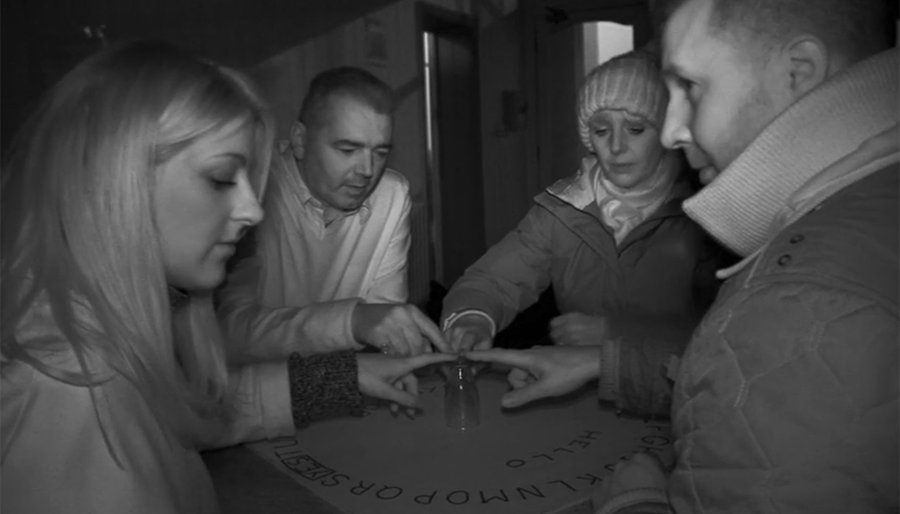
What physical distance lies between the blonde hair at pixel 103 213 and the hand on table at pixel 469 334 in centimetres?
74

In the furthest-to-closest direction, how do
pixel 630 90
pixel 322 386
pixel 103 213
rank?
1. pixel 630 90
2. pixel 322 386
3. pixel 103 213

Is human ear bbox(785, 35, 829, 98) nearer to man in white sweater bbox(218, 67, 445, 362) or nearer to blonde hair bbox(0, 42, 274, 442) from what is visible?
blonde hair bbox(0, 42, 274, 442)

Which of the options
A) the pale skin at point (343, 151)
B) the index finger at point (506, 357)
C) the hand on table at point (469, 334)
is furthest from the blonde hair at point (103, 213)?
the pale skin at point (343, 151)

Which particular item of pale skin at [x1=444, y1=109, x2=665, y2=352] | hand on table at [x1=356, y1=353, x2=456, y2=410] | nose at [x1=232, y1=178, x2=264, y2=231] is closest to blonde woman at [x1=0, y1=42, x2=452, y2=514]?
nose at [x1=232, y1=178, x2=264, y2=231]

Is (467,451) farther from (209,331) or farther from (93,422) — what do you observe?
(93,422)

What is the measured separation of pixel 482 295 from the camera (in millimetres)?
1737

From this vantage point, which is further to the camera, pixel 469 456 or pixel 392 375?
pixel 392 375

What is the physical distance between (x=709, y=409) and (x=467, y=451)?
22.1 inches

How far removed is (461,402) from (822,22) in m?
0.79

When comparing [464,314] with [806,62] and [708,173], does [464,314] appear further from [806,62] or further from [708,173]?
[806,62]

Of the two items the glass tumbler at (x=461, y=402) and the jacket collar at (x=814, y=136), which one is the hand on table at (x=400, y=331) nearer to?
the glass tumbler at (x=461, y=402)

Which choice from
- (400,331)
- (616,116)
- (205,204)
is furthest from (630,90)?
(205,204)

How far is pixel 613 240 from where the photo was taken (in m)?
1.76

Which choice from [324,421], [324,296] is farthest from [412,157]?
[324,421]
